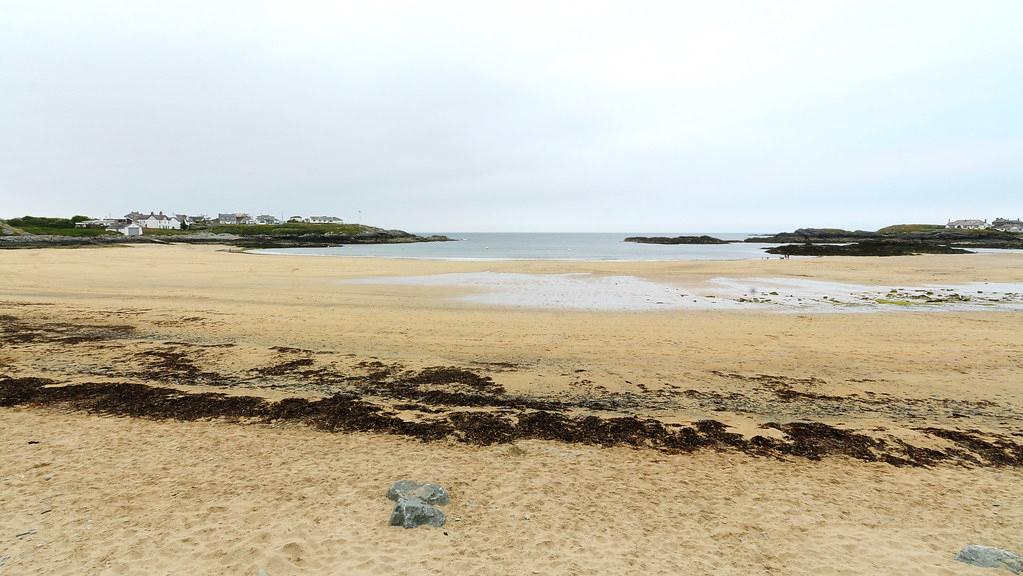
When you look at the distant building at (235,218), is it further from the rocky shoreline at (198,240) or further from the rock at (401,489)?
the rock at (401,489)

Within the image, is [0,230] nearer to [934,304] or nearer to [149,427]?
[149,427]

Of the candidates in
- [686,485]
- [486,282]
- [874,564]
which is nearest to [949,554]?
[874,564]

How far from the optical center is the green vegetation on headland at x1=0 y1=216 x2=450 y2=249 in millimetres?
62594

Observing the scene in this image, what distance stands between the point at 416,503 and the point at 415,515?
0.51 ft

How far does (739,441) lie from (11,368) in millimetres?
13770

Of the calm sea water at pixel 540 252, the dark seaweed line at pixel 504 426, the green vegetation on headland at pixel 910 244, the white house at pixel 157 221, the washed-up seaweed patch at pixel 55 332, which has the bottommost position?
the dark seaweed line at pixel 504 426

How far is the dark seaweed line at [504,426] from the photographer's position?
699 cm

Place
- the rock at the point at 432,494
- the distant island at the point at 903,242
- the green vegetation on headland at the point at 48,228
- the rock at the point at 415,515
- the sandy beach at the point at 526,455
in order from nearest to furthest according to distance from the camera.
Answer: the sandy beach at the point at 526,455 → the rock at the point at 415,515 → the rock at the point at 432,494 → the distant island at the point at 903,242 → the green vegetation on headland at the point at 48,228

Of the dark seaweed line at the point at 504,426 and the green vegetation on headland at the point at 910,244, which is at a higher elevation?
the green vegetation on headland at the point at 910,244

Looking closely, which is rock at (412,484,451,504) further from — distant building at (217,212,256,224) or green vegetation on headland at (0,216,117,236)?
distant building at (217,212,256,224)

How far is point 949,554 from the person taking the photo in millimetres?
4695

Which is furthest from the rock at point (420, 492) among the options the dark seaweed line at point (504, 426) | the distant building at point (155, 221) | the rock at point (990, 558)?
the distant building at point (155, 221)

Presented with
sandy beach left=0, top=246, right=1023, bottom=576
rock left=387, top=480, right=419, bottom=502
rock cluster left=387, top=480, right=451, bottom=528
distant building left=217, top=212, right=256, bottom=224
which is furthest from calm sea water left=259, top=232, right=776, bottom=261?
distant building left=217, top=212, right=256, bottom=224

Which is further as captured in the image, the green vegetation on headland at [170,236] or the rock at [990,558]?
the green vegetation on headland at [170,236]
